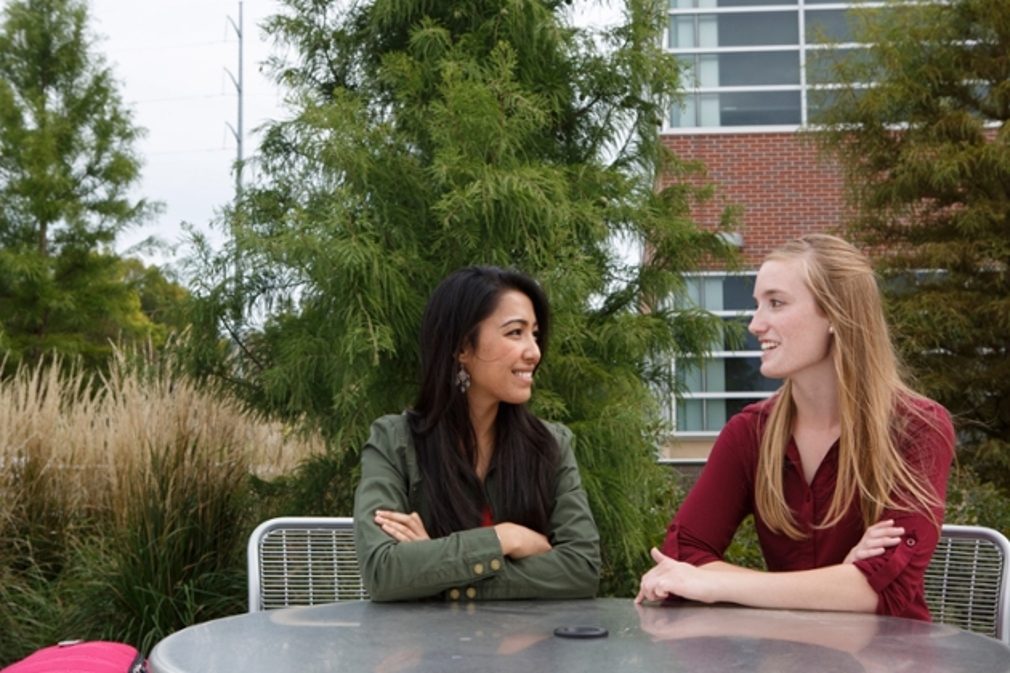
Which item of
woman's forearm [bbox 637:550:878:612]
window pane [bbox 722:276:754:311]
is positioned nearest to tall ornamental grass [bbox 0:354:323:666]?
woman's forearm [bbox 637:550:878:612]

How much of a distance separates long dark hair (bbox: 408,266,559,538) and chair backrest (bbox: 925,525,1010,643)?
82 cm

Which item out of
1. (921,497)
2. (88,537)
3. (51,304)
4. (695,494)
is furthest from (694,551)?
(51,304)

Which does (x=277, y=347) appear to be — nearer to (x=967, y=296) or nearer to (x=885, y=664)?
(x=885, y=664)

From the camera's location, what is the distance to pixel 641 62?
5.11m

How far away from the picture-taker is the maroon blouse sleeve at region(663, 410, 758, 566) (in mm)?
2389

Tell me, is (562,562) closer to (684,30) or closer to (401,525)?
(401,525)

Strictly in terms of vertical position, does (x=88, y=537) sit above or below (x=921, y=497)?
below

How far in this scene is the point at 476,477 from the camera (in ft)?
8.08

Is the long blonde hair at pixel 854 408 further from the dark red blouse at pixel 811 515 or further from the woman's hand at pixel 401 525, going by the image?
the woman's hand at pixel 401 525

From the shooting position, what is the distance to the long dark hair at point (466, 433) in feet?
7.92

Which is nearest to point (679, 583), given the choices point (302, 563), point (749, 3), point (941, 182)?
point (302, 563)

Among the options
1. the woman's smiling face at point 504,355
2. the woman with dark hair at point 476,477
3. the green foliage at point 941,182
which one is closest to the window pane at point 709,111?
the green foliage at point 941,182

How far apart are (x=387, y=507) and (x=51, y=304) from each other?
45.6 feet

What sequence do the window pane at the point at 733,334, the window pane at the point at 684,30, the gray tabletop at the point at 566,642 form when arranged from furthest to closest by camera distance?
the window pane at the point at 684,30, the window pane at the point at 733,334, the gray tabletop at the point at 566,642
